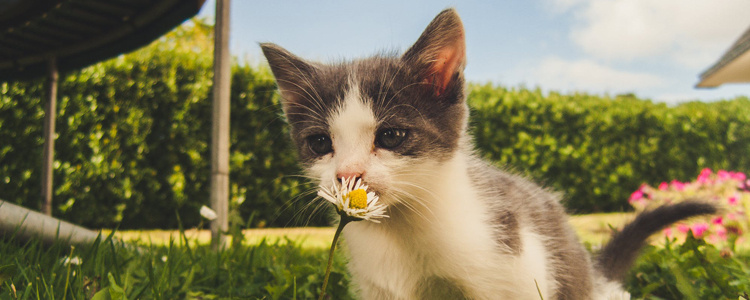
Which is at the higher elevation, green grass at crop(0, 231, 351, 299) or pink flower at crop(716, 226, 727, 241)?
green grass at crop(0, 231, 351, 299)

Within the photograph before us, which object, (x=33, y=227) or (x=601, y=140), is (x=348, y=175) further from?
(x=601, y=140)

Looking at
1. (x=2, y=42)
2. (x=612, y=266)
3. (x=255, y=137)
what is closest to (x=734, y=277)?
(x=612, y=266)

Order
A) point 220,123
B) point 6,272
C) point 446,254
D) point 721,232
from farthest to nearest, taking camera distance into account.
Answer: point 721,232, point 220,123, point 446,254, point 6,272

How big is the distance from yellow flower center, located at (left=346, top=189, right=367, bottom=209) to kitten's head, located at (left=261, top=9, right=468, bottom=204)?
35 centimetres

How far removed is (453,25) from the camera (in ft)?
5.40

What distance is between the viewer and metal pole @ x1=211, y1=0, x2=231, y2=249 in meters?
2.96

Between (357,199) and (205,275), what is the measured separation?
57.6 inches

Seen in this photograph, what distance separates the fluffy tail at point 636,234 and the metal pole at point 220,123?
2.34m

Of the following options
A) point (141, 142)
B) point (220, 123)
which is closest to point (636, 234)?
point (220, 123)

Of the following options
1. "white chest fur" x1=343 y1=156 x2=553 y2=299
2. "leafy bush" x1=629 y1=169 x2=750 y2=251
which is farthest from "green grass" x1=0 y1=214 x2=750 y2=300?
"leafy bush" x1=629 y1=169 x2=750 y2=251

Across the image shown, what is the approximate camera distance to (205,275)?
2.17 meters

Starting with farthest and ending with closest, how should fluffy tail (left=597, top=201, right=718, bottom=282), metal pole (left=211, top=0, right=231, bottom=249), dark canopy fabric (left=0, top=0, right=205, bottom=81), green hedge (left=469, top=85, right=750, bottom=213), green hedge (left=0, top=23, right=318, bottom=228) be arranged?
green hedge (left=469, top=85, right=750, bottom=213) < green hedge (left=0, top=23, right=318, bottom=228) < metal pole (left=211, top=0, right=231, bottom=249) < dark canopy fabric (left=0, top=0, right=205, bottom=81) < fluffy tail (left=597, top=201, right=718, bottom=282)

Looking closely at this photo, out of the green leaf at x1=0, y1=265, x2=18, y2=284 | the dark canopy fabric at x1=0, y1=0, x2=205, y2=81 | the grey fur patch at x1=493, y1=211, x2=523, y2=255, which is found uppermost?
the dark canopy fabric at x1=0, y1=0, x2=205, y2=81

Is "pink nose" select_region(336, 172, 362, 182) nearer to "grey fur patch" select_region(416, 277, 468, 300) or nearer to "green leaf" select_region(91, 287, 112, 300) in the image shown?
"grey fur patch" select_region(416, 277, 468, 300)
